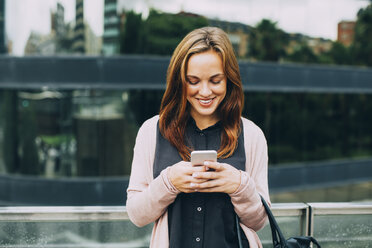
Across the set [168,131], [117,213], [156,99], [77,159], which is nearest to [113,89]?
[156,99]

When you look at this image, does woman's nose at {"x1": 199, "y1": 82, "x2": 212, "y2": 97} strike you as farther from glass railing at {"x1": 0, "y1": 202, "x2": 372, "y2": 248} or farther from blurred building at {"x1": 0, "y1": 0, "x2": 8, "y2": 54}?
blurred building at {"x1": 0, "y1": 0, "x2": 8, "y2": 54}

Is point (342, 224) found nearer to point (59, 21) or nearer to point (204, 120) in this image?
point (204, 120)

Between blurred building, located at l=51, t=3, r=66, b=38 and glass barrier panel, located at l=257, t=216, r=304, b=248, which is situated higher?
blurred building, located at l=51, t=3, r=66, b=38

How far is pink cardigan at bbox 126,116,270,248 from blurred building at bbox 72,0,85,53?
1006cm

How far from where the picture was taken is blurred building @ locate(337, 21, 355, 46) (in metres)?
14.2

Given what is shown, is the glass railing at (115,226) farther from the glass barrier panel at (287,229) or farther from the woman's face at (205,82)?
the woman's face at (205,82)

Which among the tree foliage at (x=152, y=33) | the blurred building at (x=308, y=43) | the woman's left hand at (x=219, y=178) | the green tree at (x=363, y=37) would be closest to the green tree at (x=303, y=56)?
the blurred building at (x=308, y=43)

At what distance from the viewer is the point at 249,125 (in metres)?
1.68

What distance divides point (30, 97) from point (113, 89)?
2.70m

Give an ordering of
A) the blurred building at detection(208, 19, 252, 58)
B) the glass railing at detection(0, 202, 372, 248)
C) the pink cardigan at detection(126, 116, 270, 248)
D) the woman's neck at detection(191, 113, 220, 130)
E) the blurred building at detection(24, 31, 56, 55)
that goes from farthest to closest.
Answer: the blurred building at detection(208, 19, 252, 58), the blurred building at detection(24, 31, 56, 55), the glass railing at detection(0, 202, 372, 248), the woman's neck at detection(191, 113, 220, 130), the pink cardigan at detection(126, 116, 270, 248)

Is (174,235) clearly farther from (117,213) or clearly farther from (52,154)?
(52,154)

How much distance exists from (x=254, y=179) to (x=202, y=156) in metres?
0.37

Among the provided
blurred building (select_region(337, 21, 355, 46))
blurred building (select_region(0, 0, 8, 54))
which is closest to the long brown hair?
blurred building (select_region(0, 0, 8, 54))

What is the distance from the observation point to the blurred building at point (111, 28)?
10.9 m
